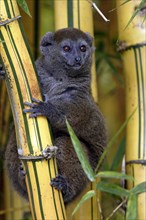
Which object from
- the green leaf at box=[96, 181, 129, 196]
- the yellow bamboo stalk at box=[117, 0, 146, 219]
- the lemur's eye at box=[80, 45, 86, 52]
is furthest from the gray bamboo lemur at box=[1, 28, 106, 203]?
the green leaf at box=[96, 181, 129, 196]

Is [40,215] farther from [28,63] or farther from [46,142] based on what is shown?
[28,63]

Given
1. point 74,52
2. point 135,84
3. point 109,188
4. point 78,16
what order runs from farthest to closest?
1. point 74,52
2. point 78,16
3. point 135,84
4. point 109,188

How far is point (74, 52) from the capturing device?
283 centimetres

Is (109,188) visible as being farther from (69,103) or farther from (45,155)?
(69,103)

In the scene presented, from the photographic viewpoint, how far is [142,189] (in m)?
1.76

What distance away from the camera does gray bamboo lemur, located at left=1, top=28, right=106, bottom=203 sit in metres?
2.60

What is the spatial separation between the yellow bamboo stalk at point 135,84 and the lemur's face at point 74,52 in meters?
0.25

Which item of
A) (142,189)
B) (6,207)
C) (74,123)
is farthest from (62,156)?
(6,207)

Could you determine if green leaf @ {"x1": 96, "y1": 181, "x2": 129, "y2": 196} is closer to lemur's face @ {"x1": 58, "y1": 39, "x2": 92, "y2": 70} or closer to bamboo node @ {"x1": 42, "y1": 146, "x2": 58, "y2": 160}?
bamboo node @ {"x1": 42, "y1": 146, "x2": 58, "y2": 160}

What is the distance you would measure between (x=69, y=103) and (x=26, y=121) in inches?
24.7

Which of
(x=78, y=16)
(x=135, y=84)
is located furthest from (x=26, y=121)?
(x=78, y=16)

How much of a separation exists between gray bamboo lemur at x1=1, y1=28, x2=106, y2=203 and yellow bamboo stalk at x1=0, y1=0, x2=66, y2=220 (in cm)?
41

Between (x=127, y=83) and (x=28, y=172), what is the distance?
89 cm

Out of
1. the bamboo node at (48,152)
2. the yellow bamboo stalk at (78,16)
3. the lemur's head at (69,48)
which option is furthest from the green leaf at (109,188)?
the lemur's head at (69,48)
